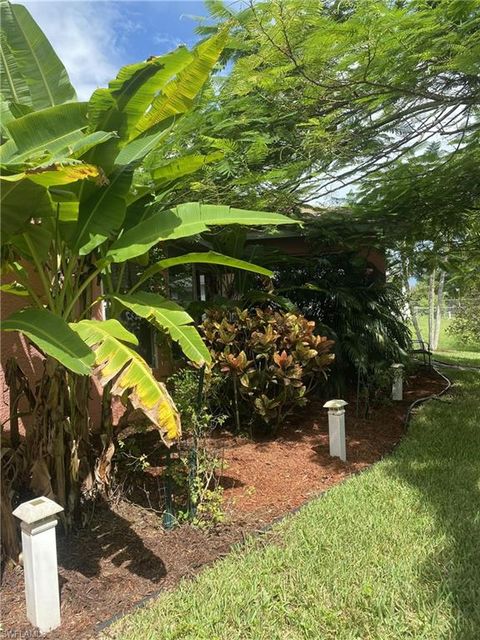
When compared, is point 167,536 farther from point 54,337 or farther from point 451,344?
point 451,344

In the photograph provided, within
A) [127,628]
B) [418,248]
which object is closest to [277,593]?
[127,628]

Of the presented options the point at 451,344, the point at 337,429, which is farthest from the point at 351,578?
the point at 451,344

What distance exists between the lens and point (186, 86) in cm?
350

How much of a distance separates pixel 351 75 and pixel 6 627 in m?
5.44

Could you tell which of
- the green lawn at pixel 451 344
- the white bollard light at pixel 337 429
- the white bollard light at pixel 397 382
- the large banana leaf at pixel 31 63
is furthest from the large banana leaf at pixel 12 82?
the green lawn at pixel 451 344

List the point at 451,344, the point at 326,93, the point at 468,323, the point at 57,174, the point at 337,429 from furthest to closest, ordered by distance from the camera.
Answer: the point at 451,344 < the point at 468,323 < the point at 337,429 < the point at 326,93 < the point at 57,174

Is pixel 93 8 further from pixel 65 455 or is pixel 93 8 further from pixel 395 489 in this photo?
pixel 395 489

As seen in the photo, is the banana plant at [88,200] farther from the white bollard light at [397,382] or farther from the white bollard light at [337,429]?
the white bollard light at [397,382]

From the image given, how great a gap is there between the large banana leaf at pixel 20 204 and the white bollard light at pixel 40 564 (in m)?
1.73

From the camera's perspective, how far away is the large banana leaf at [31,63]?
3146mm

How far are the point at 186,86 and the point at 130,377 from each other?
2.18 m

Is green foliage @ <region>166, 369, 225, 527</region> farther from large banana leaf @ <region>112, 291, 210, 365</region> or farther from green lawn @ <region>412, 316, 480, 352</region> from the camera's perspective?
green lawn @ <region>412, 316, 480, 352</region>

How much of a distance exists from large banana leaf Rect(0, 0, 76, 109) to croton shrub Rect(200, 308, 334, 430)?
11.2ft

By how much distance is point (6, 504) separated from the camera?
3293mm
